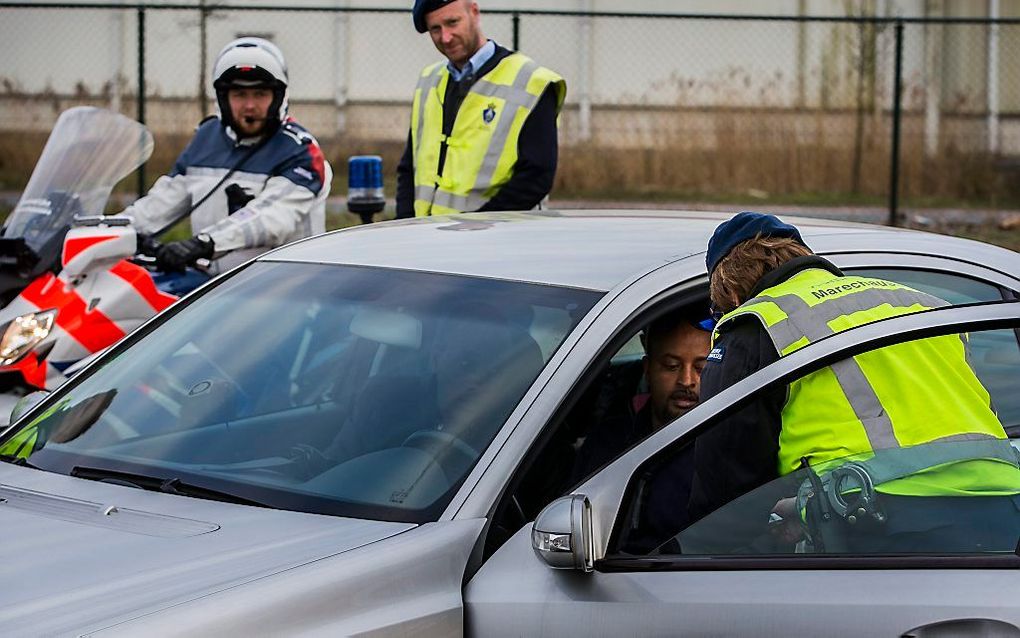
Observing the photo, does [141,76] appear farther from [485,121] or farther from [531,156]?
[531,156]

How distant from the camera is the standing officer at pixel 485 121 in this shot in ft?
20.2

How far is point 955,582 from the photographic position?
105 inches

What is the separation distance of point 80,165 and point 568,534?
13.4ft

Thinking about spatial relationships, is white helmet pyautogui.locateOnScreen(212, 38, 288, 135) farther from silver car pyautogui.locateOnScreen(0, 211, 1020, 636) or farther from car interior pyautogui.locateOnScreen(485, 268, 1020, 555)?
car interior pyautogui.locateOnScreen(485, 268, 1020, 555)

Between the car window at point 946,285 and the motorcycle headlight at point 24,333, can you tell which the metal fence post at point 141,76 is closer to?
the motorcycle headlight at point 24,333

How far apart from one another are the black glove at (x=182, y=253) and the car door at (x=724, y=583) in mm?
3255

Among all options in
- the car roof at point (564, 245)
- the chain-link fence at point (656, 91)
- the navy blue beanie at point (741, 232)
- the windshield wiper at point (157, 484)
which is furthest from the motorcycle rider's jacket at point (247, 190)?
the chain-link fence at point (656, 91)

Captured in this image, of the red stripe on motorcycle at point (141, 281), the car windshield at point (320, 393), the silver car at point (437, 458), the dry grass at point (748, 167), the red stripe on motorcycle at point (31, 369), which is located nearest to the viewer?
the silver car at point (437, 458)

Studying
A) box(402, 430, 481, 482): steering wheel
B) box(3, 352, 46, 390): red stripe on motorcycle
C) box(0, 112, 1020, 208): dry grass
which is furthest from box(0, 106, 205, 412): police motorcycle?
box(0, 112, 1020, 208): dry grass

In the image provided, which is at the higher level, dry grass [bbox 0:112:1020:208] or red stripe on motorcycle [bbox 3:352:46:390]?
dry grass [bbox 0:112:1020:208]

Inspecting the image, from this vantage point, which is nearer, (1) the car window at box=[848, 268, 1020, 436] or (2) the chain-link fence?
(1) the car window at box=[848, 268, 1020, 436]

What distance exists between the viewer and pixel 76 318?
5508 millimetres

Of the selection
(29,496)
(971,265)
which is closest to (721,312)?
(971,265)

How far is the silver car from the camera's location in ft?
8.62
